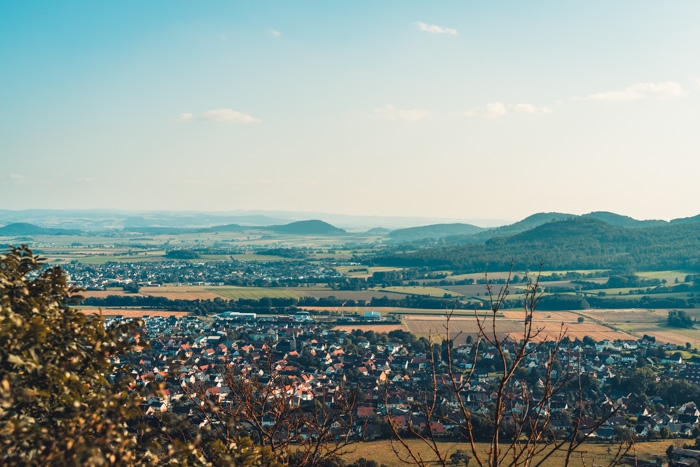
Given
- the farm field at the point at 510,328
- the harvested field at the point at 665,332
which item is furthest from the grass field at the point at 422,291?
the harvested field at the point at 665,332

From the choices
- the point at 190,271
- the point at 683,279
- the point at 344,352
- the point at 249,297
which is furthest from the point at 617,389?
the point at 190,271

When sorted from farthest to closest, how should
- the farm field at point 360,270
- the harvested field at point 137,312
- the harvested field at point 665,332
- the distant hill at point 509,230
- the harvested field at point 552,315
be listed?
1. the distant hill at point 509,230
2. the farm field at point 360,270
3. the harvested field at point 552,315
4. the harvested field at point 137,312
5. the harvested field at point 665,332

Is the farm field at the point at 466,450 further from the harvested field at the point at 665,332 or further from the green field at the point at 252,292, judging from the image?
the green field at the point at 252,292

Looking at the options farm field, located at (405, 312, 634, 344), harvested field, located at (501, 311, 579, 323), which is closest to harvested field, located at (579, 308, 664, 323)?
harvested field, located at (501, 311, 579, 323)

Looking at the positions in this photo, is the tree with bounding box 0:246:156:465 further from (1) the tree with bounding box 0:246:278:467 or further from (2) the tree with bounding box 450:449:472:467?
(2) the tree with bounding box 450:449:472:467

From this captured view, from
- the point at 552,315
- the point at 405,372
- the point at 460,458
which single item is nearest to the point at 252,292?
the point at 552,315

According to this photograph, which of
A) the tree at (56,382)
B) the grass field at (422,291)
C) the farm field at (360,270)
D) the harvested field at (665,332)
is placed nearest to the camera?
the tree at (56,382)

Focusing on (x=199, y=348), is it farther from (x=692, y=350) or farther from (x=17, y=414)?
(x=17, y=414)
